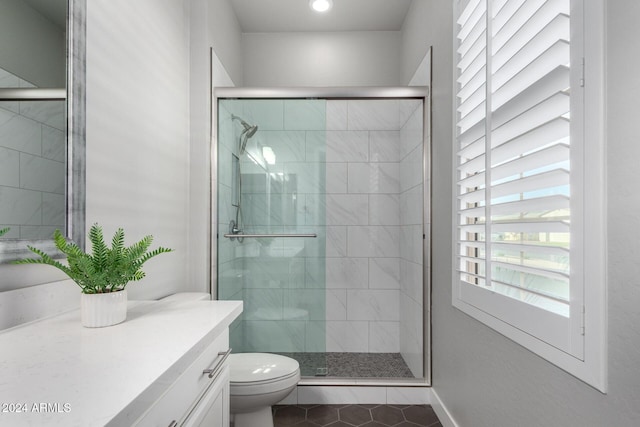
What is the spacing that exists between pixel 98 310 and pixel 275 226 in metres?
1.25

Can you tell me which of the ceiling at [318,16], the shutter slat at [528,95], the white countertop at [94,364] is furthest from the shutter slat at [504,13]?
the ceiling at [318,16]

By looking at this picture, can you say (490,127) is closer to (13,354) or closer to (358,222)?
(13,354)

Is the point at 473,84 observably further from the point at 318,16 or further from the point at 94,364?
Answer: the point at 318,16

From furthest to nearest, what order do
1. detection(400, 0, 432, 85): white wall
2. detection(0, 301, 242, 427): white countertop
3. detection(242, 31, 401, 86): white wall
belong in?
detection(242, 31, 401, 86): white wall, detection(400, 0, 432, 85): white wall, detection(0, 301, 242, 427): white countertop

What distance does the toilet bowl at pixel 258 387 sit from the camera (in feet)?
5.21

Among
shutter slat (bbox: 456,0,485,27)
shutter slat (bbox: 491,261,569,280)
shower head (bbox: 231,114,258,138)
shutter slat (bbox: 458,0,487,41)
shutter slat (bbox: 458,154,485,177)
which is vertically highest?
shutter slat (bbox: 456,0,485,27)

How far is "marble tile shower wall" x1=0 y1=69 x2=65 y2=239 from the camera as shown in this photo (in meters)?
0.87

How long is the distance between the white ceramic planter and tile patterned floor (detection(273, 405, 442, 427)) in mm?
1361

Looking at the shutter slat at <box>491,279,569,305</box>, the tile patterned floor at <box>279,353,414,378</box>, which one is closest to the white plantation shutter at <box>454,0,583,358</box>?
the shutter slat at <box>491,279,569,305</box>

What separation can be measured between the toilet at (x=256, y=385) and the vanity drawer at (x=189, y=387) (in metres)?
0.51

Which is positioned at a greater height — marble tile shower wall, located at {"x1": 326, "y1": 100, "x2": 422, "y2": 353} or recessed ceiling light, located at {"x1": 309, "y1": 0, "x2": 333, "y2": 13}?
recessed ceiling light, located at {"x1": 309, "y1": 0, "x2": 333, "y2": 13}

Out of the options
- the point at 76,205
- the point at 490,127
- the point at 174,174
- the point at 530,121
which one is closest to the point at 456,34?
the point at 490,127

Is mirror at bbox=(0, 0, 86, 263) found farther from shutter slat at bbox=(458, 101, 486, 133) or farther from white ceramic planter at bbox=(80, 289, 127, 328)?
shutter slat at bbox=(458, 101, 486, 133)

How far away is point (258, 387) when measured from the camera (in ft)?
5.24
